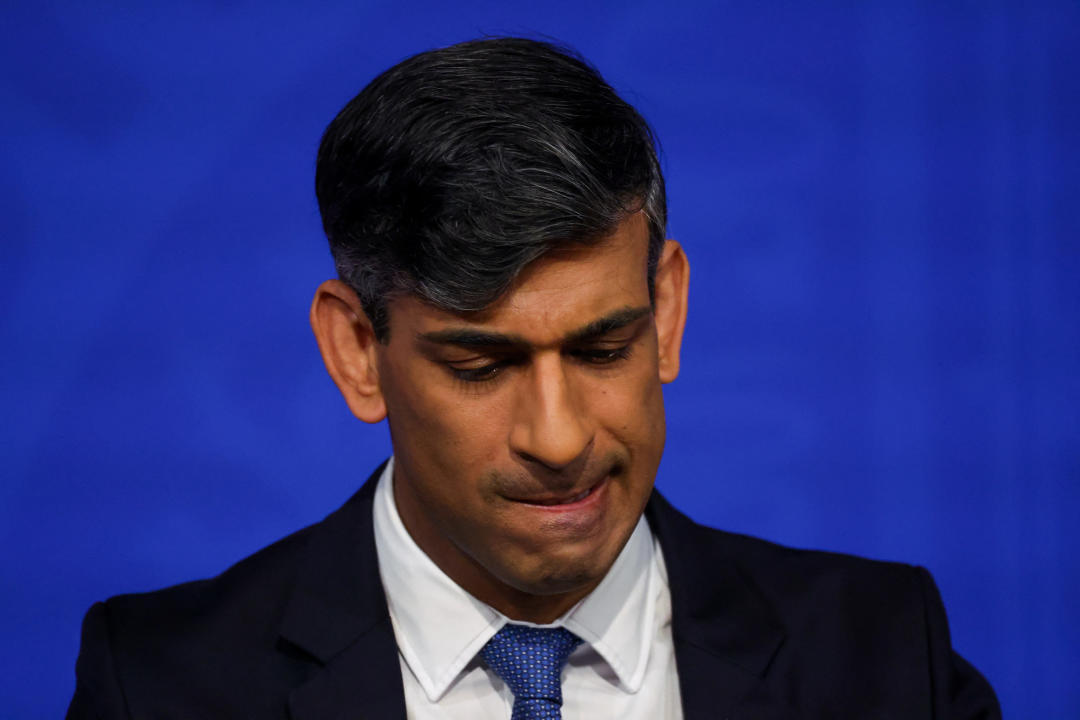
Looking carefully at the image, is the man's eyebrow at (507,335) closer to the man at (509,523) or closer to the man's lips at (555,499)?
the man at (509,523)

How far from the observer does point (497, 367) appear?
2.18m

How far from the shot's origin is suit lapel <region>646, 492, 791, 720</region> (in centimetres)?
248

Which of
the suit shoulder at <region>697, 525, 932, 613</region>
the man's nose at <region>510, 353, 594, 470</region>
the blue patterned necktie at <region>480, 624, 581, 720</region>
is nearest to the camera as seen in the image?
the man's nose at <region>510, 353, 594, 470</region>

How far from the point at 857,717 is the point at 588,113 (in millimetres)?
1195

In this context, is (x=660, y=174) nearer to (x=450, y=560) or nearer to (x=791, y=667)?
(x=450, y=560)

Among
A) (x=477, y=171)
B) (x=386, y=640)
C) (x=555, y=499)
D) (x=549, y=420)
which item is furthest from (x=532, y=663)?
(x=477, y=171)

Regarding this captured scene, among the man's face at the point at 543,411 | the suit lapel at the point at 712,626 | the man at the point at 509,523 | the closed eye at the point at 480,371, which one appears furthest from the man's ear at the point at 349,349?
the suit lapel at the point at 712,626

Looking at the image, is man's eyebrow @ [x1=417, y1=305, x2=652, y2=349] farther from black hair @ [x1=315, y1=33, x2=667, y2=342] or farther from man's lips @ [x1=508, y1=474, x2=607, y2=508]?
man's lips @ [x1=508, y1=474, x2=607, y2=508]

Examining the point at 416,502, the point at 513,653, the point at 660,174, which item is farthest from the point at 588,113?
the point at 513,653

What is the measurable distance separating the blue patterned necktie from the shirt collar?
0.07 ft

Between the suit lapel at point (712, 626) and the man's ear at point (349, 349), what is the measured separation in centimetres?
63

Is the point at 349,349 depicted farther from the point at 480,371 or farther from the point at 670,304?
the point at 670,304

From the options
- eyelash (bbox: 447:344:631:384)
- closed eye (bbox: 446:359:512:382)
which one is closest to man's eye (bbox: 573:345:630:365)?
eyelash (bbox: 447:344:631:384)

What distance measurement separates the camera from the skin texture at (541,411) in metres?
2.13
